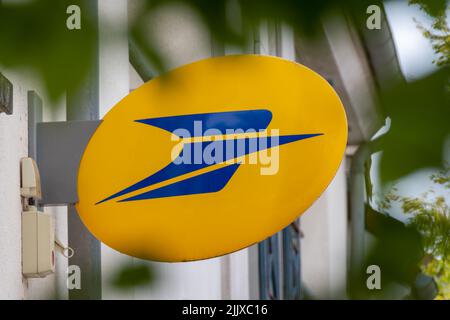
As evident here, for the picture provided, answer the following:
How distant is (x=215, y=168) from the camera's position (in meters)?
1.52

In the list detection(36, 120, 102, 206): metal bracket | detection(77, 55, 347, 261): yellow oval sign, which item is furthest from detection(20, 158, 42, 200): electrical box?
detection(77, 55, 347, 261): yellow oval sign

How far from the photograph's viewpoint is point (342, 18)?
0.41m

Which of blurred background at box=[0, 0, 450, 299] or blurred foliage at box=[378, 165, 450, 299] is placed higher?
blurred background at box=[0, 0, 450, 299]

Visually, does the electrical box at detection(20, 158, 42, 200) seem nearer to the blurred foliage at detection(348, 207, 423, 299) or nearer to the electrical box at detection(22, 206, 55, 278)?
the electrical box at detection(22, 206, 55, 278)

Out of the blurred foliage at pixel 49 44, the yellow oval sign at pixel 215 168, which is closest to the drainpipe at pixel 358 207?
the blurred foliage at pixel 49 44

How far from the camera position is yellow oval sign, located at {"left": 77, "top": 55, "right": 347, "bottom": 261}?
1.04 m

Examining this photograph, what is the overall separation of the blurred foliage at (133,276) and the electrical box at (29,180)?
1.54m

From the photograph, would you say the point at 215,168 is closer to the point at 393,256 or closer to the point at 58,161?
the point at 58,161

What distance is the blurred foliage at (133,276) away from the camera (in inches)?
21.0

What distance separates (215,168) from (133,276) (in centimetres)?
98

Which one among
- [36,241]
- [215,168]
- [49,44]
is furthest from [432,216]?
[36,241]

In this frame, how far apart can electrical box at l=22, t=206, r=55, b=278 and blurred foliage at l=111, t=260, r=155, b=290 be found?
5.10 ft

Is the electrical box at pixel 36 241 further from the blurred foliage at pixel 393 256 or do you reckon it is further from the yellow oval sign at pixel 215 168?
the blurred foliage at pixel 393 256
